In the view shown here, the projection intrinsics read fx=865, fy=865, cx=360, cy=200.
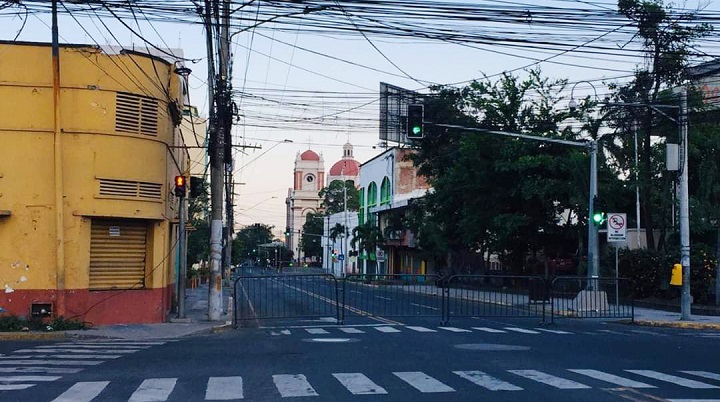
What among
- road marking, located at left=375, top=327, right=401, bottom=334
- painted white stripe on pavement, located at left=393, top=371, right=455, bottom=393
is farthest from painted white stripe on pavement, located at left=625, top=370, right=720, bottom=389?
road marking, located at left=375, top=327, right=401, bottom=334

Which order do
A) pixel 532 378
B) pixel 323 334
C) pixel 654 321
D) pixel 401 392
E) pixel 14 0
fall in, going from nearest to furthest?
pixel 401 392 < pixel 532 378 < pixel 14 0 < pixel 323 334 < pixel 654 321

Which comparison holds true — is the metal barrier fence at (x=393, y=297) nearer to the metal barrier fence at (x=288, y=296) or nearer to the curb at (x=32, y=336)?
the metal barrier fence at (x=288, y=296)

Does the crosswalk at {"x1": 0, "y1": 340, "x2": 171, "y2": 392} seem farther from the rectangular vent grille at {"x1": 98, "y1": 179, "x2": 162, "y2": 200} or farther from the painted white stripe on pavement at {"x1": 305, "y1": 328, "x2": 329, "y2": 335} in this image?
the rectangular vent grille at {"x1": 98, "y1": 179, "x2": 162, "y2": 200}

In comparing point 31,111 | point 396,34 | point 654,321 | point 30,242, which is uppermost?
point 396,34

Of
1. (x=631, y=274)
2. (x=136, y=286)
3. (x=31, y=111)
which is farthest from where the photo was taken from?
(x=631, y=274)

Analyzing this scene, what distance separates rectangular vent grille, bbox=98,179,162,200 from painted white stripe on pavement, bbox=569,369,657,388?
513 inches

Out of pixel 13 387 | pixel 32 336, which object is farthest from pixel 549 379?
pixel 32 336

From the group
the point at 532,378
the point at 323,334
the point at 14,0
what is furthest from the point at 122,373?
the point at 14,0

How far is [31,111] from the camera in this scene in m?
21.1

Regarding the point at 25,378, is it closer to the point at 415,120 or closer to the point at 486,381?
the point at 486,381

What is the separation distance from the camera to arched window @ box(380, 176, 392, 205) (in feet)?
272

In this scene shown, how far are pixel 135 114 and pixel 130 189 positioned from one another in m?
1.94

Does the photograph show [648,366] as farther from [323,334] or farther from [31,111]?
[31,111]

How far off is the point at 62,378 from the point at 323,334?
27.4 feet
